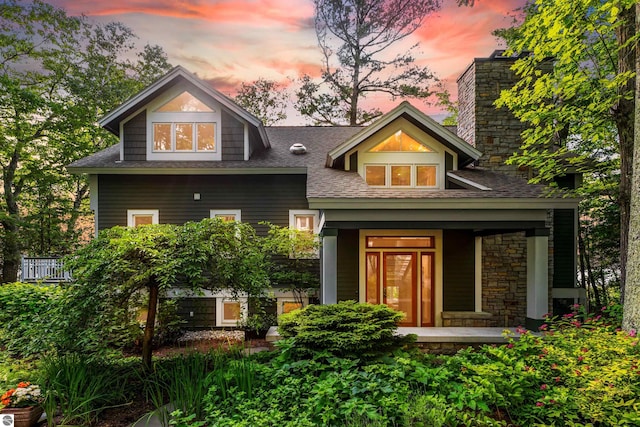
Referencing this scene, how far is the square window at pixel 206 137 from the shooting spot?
377 inches

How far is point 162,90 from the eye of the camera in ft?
30.3

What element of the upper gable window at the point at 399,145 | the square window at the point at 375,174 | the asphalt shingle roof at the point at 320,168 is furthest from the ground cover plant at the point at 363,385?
the upper gable window at the point at 399,145

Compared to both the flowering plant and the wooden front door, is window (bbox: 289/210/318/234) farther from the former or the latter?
the flowering plant

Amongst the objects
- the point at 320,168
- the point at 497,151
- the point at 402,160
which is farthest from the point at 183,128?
the point at 497,151

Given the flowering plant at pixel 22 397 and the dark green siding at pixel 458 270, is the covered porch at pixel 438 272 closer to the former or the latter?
the dark green siding at pixel 458 270

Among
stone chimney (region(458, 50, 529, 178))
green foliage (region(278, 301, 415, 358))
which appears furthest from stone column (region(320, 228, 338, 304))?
stone chimney (region(458, 50, 529, 178))

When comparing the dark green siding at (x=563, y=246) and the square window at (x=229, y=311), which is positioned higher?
the dark green siding at (x=563, y=246)

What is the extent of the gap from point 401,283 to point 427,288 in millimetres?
706

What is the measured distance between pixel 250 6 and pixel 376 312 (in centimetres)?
1042

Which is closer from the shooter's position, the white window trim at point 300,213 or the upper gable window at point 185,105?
the upper gable window at point 185,105

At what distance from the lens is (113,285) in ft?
14.5

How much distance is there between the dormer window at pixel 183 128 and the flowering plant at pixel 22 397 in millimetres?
6574

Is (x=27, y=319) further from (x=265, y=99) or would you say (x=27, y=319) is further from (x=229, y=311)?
(x=265, y=99)

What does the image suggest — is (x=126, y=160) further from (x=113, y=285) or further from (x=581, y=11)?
(x=581, y=11)
